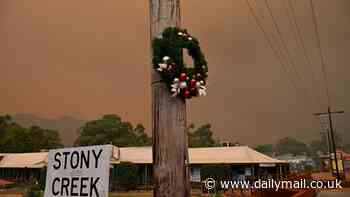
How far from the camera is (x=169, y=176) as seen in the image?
54.9 inches

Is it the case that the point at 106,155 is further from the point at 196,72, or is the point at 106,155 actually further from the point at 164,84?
the point at 196,72

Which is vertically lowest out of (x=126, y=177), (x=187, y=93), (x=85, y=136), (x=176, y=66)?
(x=126, y=177)

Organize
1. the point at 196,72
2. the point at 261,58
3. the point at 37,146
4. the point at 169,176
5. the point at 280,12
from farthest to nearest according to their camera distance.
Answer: the point at 261,58
the point at 280,12
the point at 37,146
the point at 196,72
the point at 169,176

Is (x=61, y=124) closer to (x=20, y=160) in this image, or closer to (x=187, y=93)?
(x=20, y=160)

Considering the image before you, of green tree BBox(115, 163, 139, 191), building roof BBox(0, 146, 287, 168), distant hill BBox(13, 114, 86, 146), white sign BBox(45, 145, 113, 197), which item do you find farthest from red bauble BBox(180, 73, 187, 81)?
distant hill BBox(13, 114, 86, 146)

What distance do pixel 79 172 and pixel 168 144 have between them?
0.53 meters

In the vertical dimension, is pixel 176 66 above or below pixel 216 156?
above

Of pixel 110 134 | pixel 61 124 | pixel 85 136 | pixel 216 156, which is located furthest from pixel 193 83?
pixel 61 124

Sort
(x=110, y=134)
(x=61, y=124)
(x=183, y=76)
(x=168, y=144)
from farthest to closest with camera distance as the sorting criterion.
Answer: (x=61, y=124), (x=110, y=134), (x=183, y=76), (x=168, y=144)

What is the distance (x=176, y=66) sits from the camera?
1575 mm

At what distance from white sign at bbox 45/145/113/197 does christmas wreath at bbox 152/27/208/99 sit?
0.44 m

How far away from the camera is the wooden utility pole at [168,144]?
1.40m

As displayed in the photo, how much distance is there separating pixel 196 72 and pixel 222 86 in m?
64.5

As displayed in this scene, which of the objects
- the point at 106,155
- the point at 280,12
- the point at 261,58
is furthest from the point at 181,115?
the point at 261,58
